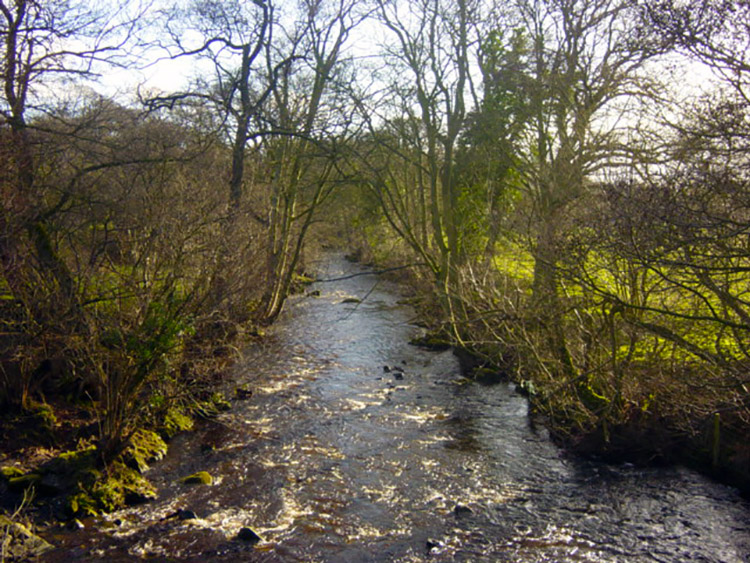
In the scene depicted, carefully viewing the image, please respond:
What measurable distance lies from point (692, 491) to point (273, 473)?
648 centimetres

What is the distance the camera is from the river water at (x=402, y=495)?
790 centimetres

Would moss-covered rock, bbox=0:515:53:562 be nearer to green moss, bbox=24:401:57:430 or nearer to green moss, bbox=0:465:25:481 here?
green moss, bbox=0:465:25:481

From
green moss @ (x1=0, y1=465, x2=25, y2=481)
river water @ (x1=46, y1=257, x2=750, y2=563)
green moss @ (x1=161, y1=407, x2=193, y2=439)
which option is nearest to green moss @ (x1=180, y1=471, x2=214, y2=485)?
river water @ (x1=46, y1=257, x2=750, y2=563)

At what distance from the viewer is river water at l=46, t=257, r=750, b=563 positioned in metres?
7.90

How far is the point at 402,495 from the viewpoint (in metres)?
9.50

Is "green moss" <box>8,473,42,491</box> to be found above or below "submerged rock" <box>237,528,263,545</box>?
above

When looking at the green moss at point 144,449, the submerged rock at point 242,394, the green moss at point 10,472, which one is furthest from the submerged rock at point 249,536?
the submerged rock at point 242,394

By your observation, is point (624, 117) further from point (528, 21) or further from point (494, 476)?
point (494, 476)

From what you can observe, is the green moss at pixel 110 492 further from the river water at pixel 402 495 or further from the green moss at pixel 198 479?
the green moss at pixel 198 479

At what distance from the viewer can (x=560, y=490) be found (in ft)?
32.1

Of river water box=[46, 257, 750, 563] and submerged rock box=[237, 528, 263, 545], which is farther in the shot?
submerged rock box=[237, 528, 263, 545]

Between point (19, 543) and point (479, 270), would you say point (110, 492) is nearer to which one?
point (19, 543)

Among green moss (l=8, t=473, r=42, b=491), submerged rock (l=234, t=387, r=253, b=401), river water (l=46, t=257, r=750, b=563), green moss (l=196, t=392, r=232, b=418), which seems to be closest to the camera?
river water (l=46, t=257, r=750, b=563)

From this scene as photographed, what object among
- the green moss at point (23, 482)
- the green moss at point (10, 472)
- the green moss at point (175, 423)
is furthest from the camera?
the green moss at point (175, 423)
